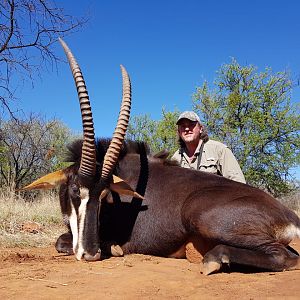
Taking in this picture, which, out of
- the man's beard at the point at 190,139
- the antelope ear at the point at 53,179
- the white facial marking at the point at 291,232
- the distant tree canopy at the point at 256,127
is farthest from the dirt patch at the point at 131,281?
the distant tree canopy at the point at 256,127

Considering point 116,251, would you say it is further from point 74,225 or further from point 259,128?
point 259,128

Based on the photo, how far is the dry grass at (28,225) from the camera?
5.98 m

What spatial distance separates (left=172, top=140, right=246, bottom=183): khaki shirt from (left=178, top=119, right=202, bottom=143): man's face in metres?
0.15

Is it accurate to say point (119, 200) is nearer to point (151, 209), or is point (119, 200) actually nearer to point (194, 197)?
point (151, 209)

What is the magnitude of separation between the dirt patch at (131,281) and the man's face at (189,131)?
2.23 metres

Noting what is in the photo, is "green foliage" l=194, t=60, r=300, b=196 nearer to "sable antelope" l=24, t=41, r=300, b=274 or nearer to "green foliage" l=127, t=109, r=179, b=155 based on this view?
"green foliage" l=127, t=109, r=179, b=155

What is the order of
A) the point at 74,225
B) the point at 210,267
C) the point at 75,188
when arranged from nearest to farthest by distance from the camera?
the point at 210,267 < the point at 74,225 < the point at 75,188

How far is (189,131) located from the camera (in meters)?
6.19

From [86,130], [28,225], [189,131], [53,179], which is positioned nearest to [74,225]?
[53,179]

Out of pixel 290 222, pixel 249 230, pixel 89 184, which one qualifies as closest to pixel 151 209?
Answer: pixel 89 184

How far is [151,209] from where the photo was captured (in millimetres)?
4668

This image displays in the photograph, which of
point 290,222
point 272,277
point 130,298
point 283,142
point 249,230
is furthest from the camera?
point 283,142

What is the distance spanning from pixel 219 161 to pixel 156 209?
1.75m

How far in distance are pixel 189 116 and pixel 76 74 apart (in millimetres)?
1980
